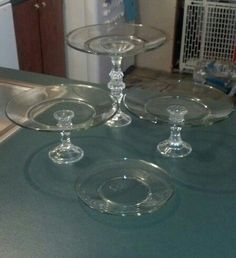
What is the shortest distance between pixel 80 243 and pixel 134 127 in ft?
1.40

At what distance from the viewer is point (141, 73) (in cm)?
332

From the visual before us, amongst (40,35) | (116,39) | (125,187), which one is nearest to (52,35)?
(40,35)

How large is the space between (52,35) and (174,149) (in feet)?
5.71

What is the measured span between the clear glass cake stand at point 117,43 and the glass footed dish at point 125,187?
21cm

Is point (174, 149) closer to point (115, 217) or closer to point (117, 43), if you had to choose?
point (115, 217)

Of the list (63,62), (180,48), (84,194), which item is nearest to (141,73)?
(180,48)

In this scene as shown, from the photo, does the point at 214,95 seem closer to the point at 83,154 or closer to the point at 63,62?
the point at 83,154

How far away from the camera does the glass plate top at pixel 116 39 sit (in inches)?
43.5

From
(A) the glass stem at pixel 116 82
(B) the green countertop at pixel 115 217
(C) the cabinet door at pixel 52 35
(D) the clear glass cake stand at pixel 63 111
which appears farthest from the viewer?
(C) the cabinet door at pixel 52 35

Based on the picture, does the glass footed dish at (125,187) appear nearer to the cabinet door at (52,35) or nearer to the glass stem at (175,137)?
the glass stem at (175,137)

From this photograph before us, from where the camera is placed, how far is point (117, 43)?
3.83 feet

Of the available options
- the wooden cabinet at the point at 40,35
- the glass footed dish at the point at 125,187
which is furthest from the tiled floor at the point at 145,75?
the glass footed dish at the point at 125,187

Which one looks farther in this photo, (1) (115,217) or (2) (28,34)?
(2) (28,34)

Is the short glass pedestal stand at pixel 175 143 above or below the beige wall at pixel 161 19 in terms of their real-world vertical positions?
above
